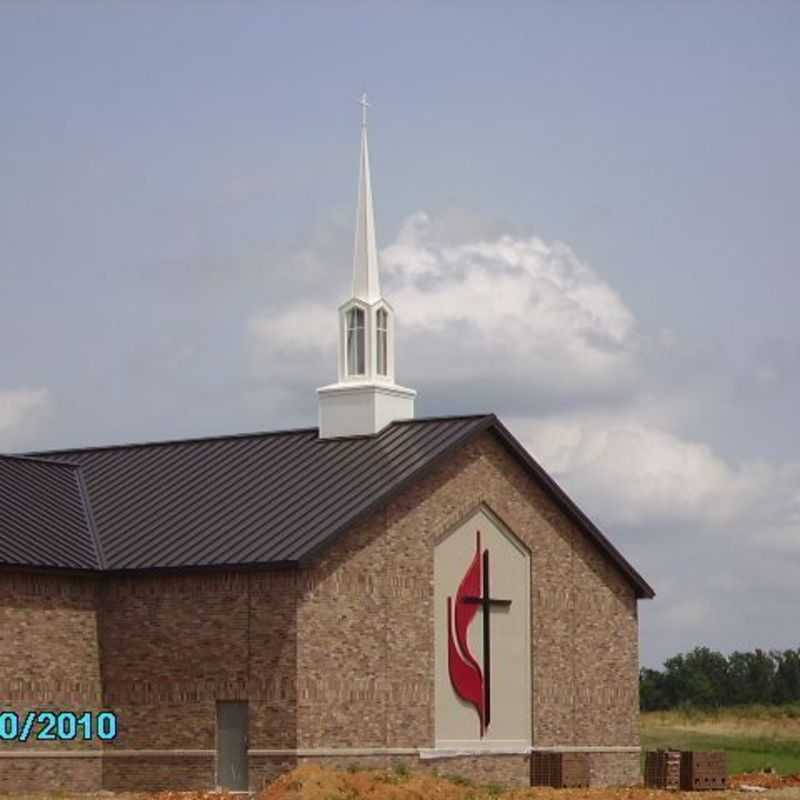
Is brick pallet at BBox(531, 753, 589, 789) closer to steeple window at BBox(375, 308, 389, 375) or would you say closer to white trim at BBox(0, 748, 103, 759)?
steeple window at BBox(375, 308, 389, 375)

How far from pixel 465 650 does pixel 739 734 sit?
34.2 m

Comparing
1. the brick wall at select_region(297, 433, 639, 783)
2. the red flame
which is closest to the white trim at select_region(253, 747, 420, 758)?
the brick wall at select_region(297, 433, 639, 783)

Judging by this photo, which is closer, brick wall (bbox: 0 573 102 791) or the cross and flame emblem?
brick wall (bbox: 0 573 102 791)

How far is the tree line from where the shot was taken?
118375mm

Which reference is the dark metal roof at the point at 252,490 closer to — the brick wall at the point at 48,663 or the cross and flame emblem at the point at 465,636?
the brick wall at the point at 48,663

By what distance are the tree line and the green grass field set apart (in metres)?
16.8

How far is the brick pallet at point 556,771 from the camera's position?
173ft

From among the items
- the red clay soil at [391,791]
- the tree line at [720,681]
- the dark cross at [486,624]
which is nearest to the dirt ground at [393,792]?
the red clay soil at [391,791]

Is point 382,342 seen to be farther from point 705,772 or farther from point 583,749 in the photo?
point 705,772

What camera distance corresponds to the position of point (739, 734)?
8331cm

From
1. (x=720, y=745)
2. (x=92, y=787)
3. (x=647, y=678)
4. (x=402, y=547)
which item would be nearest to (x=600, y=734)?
(x=402, y=547)

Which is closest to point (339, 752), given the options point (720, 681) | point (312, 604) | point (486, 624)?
point (312, 604)

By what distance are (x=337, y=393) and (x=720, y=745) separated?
1061 inches

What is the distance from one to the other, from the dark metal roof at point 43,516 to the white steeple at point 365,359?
21.0ft
